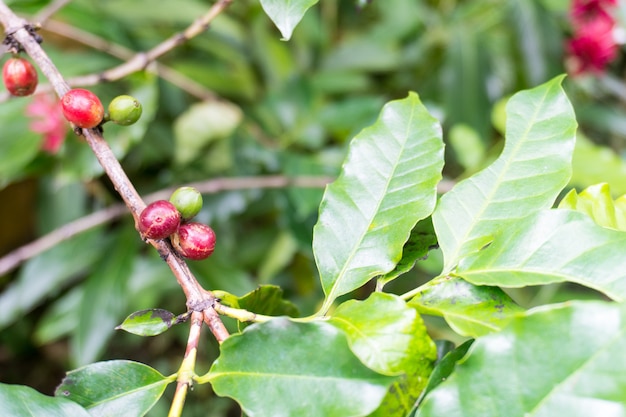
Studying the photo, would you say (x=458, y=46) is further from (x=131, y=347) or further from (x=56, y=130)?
(x=131, y=347)

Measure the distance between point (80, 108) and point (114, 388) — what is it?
0.67ft

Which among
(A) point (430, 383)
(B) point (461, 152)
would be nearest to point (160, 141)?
(B) point (461, 152)

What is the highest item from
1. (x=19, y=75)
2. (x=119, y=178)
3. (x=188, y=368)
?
(x=19, y=75)

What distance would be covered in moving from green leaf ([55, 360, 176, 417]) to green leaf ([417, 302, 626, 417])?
0.17 metres

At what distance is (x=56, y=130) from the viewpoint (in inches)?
40.5

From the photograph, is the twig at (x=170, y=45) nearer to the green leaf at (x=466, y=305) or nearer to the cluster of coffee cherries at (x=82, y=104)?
the cluster of coffee cherries at (x=82, y=104)

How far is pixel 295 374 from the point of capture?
13.1 inches

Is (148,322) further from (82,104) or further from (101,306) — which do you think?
(101,306)

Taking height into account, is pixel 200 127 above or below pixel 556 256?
above

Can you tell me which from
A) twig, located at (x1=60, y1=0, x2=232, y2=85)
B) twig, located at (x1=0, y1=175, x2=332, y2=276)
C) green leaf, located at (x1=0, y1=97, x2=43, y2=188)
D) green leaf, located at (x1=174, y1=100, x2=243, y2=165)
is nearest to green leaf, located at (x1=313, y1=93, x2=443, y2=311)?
twig, located at (x1=60, y1=0, x2=232, y2=85)


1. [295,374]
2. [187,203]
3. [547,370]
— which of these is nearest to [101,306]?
[187,203]

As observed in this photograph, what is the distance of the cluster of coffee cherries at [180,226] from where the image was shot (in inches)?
15.3

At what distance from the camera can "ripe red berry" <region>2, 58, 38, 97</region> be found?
1.72 feet

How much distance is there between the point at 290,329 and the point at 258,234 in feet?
3.91
